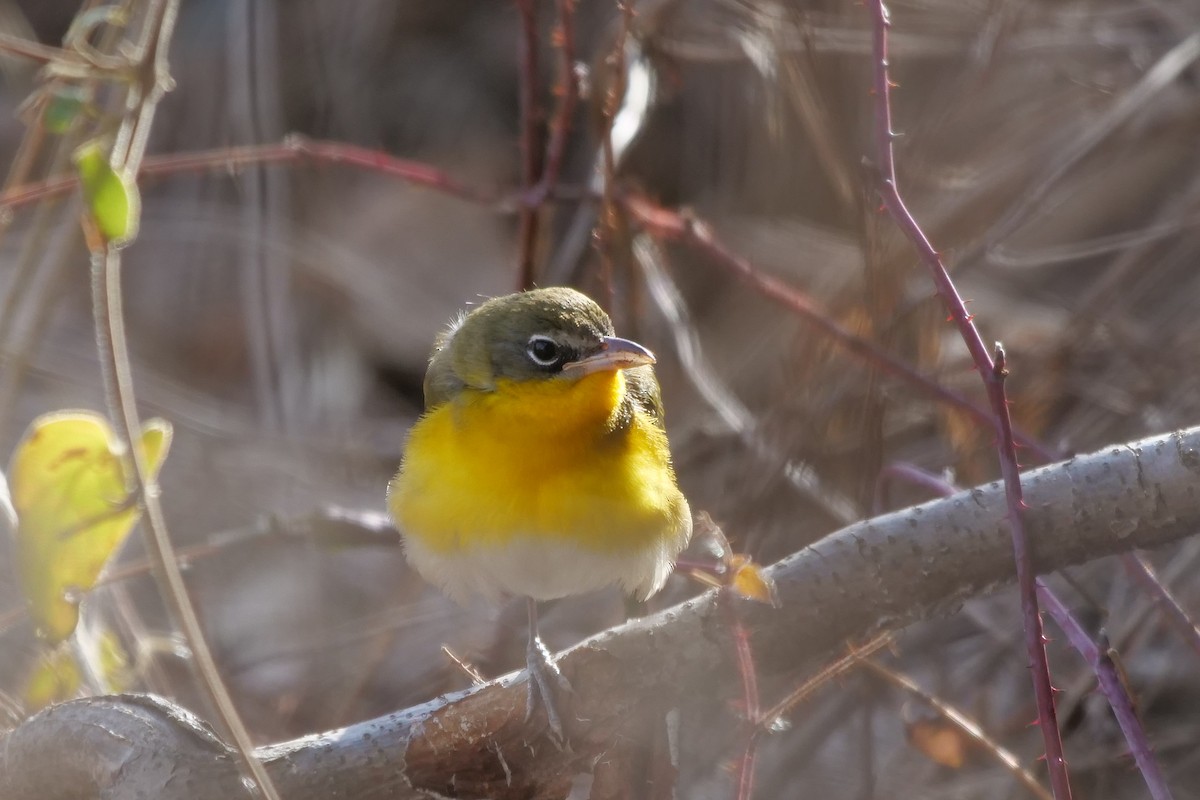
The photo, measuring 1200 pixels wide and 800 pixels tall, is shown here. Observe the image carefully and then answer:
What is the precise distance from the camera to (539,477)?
9.21 ft

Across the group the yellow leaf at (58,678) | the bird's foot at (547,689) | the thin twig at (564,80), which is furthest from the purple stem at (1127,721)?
the yellow leaf at (58,678)

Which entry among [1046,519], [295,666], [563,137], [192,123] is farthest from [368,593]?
[1046,519]

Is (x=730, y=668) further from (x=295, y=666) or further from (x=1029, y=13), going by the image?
(x=1029, y=13)

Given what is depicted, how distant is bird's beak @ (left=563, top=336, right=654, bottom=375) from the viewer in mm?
2896

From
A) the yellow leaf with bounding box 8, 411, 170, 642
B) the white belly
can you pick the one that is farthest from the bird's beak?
the yellow leaf with bounding box 8, 411, 170, 642

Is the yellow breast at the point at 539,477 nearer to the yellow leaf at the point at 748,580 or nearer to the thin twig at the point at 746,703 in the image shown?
the thin twig at the point at 746,703

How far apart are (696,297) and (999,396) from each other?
3.99m

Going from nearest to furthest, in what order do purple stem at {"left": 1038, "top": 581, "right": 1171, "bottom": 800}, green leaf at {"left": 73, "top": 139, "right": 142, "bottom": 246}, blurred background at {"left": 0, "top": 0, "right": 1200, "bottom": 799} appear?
green leaf at {"left": 73, "top": 139, "right": 142, "bottom": 246}
purple stem at {"left": 1038, "top": 581, "right": 1171, "bottom": 800}
blurred background at {"left": 0, "top": 0, "right": 1200, "bottom": 799}

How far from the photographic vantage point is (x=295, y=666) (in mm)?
5336

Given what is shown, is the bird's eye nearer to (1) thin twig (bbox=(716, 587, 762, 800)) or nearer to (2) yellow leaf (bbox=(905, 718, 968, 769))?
(1) thin twig (bbox=(716, 587, 762, 800))

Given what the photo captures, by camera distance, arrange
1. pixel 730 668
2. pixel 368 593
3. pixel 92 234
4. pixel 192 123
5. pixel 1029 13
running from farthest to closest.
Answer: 1. pixel 192 123
2. pixel 368 593
3. pixel 1029 13
4. pixel 730 668
5. pixel 92 234

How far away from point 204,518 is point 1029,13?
4033 millimetres

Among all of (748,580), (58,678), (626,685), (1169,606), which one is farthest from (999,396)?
(58,678)

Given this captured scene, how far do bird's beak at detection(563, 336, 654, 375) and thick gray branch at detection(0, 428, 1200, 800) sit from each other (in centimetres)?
57
